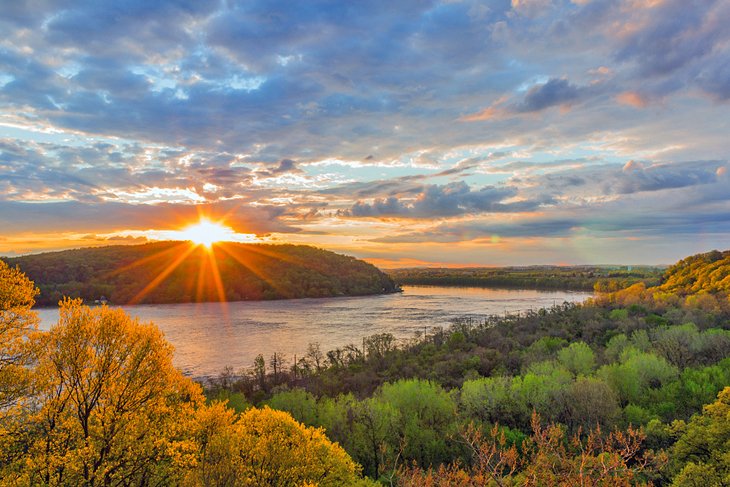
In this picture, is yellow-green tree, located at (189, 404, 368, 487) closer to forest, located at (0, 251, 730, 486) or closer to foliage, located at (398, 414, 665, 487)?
forest, located at (0, 251, 730, 486)

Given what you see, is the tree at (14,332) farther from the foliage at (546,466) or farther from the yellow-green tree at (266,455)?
the foliage at (546,466)

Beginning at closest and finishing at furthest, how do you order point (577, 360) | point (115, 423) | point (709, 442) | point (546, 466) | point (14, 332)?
point (546, 466), point (115, 423), point (14, 332), point (709, 442), point (577, 360)

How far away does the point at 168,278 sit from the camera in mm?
167000

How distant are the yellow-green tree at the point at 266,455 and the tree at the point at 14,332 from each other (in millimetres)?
6935

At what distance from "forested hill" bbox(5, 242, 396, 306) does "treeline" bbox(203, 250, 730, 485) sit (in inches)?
4006

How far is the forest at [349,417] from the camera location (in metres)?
15.7

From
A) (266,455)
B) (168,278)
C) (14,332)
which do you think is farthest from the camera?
(168,278)

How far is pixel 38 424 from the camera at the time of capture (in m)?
16.9

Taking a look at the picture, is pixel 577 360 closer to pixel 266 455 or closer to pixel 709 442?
pixel 709 442

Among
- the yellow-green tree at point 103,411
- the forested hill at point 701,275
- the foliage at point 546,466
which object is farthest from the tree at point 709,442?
the forested hill at point 701,275

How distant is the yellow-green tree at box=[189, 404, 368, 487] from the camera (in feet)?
57.9

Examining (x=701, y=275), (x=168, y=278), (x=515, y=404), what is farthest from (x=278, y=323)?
(x=701, y=275)

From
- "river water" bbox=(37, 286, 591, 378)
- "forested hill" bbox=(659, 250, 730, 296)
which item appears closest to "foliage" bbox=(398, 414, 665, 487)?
"river water" bbox=(37, 286, 591, 378)

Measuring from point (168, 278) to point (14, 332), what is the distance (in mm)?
161701
